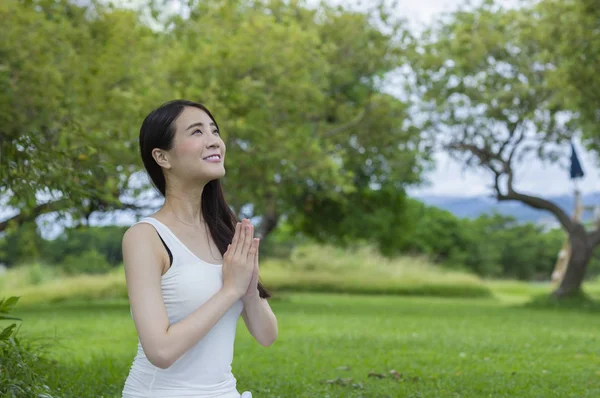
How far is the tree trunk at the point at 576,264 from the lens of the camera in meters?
24.0

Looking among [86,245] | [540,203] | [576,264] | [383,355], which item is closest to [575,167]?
[540,203]

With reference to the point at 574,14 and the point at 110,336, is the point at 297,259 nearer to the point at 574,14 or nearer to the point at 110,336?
the point at 574,14

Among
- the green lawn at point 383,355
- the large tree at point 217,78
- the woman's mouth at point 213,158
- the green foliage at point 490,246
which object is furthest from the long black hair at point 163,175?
the green foliage at point 490,246

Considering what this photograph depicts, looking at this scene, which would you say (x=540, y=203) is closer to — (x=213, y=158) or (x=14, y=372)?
(x=14, y=372)

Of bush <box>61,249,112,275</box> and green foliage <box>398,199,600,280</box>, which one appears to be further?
green foliage <box>398,199,600,280</box>

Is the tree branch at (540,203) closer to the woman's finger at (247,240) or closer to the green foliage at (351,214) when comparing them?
the green foliage at (351,214)

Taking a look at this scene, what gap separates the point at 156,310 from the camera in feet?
8.66

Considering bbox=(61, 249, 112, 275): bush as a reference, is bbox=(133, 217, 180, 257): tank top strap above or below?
above

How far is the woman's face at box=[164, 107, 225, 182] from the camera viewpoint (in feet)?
9.57

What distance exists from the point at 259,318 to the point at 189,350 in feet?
1.20

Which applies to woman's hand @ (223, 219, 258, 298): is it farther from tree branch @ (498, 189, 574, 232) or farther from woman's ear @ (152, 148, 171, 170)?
tree branch @ (498, 189, 574, 232)

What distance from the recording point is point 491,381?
8.63m

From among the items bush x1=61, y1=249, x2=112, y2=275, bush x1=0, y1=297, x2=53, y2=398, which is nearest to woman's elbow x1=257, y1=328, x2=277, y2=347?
bush x1=0, y1=297, x2=53, y2=398

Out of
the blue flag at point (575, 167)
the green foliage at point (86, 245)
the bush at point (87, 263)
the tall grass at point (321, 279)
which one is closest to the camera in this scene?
the blue flag at point (575, 167)
